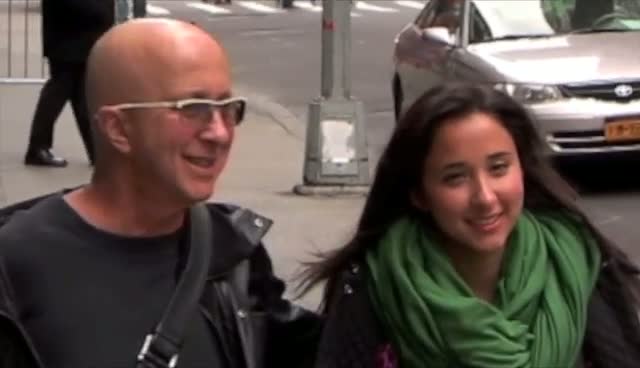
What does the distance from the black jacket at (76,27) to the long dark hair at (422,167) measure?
8.94m

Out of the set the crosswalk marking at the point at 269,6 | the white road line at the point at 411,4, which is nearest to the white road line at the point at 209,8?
the crosswalk marking at the point at 269,6

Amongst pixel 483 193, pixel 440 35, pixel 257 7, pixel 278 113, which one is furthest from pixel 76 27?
pixel 257 7

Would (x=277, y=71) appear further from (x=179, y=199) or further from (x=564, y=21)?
(x=179, y=199)

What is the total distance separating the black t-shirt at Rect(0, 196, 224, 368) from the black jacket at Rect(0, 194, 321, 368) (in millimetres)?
33

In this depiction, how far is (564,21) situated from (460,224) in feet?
31.9

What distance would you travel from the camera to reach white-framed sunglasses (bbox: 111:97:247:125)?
8.33ft

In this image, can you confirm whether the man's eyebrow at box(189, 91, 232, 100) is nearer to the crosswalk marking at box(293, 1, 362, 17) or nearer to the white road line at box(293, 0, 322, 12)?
the crosswalk marking at box(293, 1, 362, 17)

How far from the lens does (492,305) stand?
287 centimetres

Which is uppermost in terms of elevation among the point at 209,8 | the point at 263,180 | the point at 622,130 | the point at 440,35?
the point at 209,8

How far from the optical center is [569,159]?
1135cm

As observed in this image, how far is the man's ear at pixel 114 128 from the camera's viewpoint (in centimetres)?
256

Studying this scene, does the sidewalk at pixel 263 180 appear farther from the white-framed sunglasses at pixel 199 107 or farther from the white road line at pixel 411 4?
the white road line at pixel 411 4

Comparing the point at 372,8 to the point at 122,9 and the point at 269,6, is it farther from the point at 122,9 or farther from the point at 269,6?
the point at 122,9

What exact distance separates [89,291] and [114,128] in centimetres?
24
